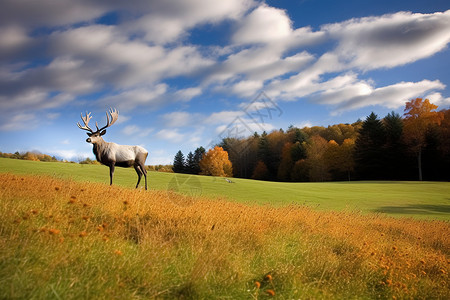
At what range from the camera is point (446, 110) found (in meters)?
49.0

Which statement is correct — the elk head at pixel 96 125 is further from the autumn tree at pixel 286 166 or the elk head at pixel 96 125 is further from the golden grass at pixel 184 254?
the autumn tree at pixel 286 166

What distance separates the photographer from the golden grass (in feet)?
12.3

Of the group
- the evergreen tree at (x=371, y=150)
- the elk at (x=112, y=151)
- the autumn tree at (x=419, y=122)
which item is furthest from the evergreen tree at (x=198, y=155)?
the elk at (x=112, y=151)

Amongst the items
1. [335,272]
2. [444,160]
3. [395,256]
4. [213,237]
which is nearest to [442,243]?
[395,256]

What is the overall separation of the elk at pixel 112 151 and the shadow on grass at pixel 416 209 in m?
13.2

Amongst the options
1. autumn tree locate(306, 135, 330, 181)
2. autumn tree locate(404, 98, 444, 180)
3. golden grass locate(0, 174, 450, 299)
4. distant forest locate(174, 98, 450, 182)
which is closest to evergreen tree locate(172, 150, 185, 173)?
distant forest locate(174, 98, 450, 182)

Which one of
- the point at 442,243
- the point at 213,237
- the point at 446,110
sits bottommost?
the point at 442,243

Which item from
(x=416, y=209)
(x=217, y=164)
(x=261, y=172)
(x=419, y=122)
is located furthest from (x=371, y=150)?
Result: (x=416, y=209)

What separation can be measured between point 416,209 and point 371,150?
126ft

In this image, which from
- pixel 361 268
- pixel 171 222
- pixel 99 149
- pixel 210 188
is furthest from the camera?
pixel 210 188

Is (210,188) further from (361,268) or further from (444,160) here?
(444,160)

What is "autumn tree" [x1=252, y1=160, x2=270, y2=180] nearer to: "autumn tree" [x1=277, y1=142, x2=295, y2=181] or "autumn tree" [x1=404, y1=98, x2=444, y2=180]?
"autumn tree" [x1=277, y1=142, x2=295, y2=181]

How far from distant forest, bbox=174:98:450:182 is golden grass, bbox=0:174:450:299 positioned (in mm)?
44780

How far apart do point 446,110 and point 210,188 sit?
4974 centimetres
